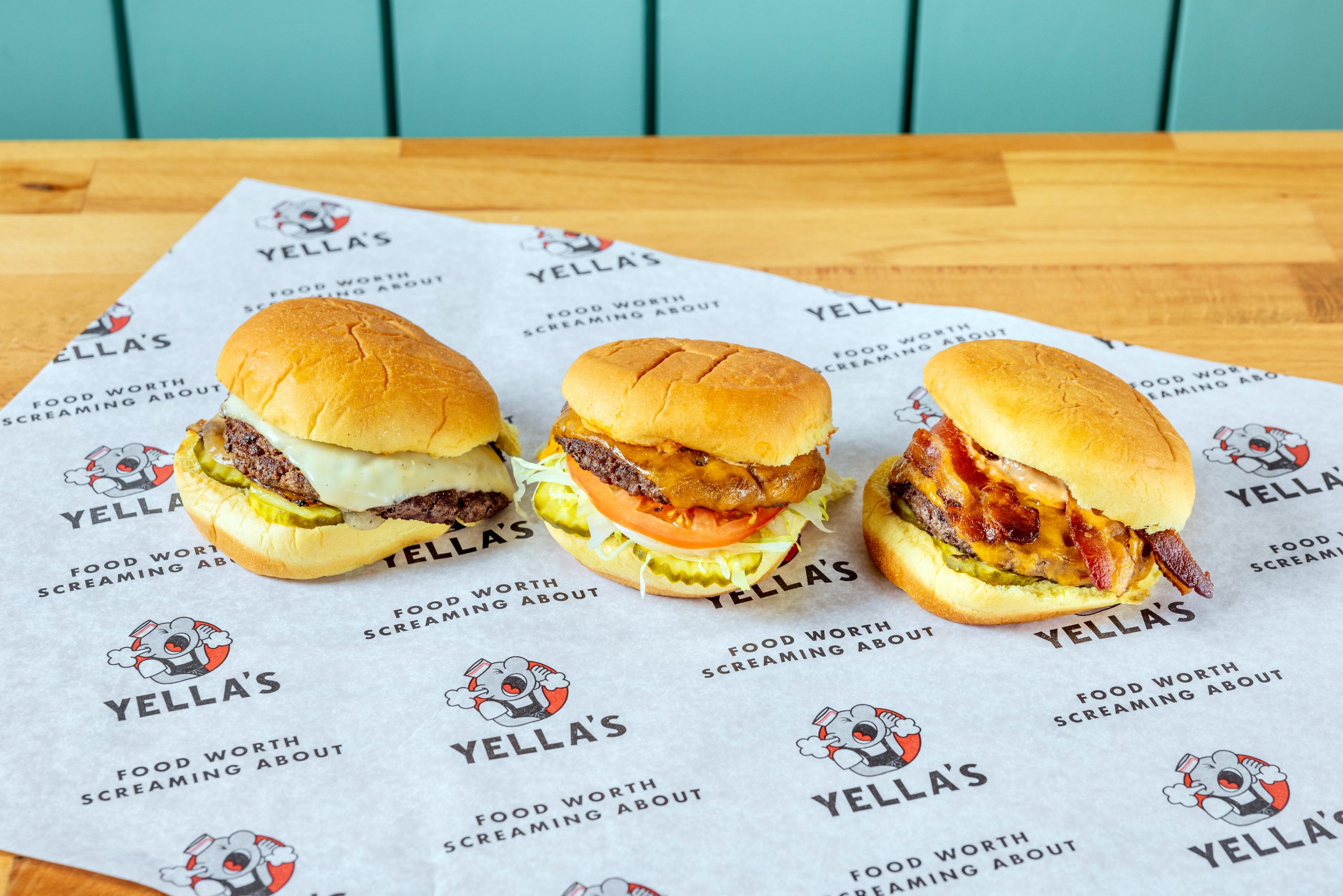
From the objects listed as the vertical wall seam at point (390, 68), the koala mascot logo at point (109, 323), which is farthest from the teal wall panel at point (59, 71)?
the koala mascot logo at point (109, 323)

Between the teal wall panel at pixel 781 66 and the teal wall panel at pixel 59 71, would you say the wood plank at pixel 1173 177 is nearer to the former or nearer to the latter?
the teal wall panel at pixel 781 66

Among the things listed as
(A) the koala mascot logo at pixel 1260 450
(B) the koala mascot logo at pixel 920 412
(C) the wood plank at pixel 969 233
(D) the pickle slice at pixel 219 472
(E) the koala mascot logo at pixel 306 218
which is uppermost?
(E) the koala mascot logo at pixel 306 218

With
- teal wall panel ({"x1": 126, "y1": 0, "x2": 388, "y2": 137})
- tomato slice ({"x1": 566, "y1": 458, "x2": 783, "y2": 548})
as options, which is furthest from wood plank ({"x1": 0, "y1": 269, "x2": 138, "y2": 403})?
tomato slice ({"x1": 566, "y1": 458, "x2": 783, "y2": 548})

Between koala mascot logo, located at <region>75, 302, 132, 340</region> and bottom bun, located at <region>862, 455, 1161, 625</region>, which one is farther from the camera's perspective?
koala mascot logo, located at <region>75, 302, 132, 340</region>

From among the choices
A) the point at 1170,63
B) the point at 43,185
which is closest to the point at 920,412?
the point at 1170,63

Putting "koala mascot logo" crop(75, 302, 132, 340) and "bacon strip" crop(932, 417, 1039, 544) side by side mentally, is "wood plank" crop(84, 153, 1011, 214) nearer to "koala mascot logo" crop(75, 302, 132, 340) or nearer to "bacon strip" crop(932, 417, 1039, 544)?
"koala mascot logo" crop(75, 302, 132, 340)

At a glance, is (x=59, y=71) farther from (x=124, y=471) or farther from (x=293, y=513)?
(x=293, y=513)

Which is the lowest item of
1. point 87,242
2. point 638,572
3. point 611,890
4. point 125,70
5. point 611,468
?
point 611,890
